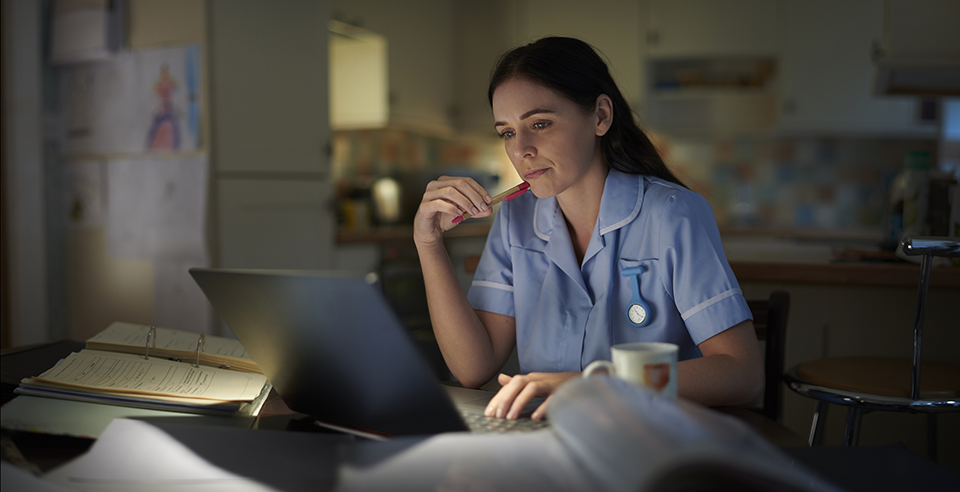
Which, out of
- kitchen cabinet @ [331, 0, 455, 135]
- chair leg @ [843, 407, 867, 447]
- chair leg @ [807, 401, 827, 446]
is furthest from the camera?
kitchen cabinet @ [331, 0, 455, 135]

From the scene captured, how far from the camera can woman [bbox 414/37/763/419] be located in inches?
41.2

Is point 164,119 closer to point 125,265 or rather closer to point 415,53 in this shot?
point 125,265

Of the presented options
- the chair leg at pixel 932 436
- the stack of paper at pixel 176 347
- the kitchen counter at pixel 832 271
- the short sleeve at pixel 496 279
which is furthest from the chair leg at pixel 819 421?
the stack of paper at pixel 176 347

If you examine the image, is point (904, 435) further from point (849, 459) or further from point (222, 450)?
point (222, 450)

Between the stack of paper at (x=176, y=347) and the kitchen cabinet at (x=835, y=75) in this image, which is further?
the kitchen cabinet at (x=835, y=75)

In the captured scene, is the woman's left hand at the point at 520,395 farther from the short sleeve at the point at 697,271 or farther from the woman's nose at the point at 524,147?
the woman's nose at the point at 524,147

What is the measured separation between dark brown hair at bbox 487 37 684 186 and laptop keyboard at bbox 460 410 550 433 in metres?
0.62

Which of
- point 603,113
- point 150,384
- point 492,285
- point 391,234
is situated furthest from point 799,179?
point 150,384

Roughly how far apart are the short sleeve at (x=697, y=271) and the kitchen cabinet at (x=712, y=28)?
3362 mm

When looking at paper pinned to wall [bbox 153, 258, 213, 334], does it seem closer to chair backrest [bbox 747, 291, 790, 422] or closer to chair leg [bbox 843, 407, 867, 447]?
chair backrest [bbox 747, 291, 790, 422]

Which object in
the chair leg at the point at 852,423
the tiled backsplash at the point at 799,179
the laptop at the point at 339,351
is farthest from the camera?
the tiled backsplash at the point at 799,179

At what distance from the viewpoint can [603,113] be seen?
1.23 meters

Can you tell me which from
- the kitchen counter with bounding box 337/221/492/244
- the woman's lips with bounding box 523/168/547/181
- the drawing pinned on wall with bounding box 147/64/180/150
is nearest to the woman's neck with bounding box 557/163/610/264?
the woman's lips with bounding box 523/168/547/181

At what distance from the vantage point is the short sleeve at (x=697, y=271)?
98 centimetres
